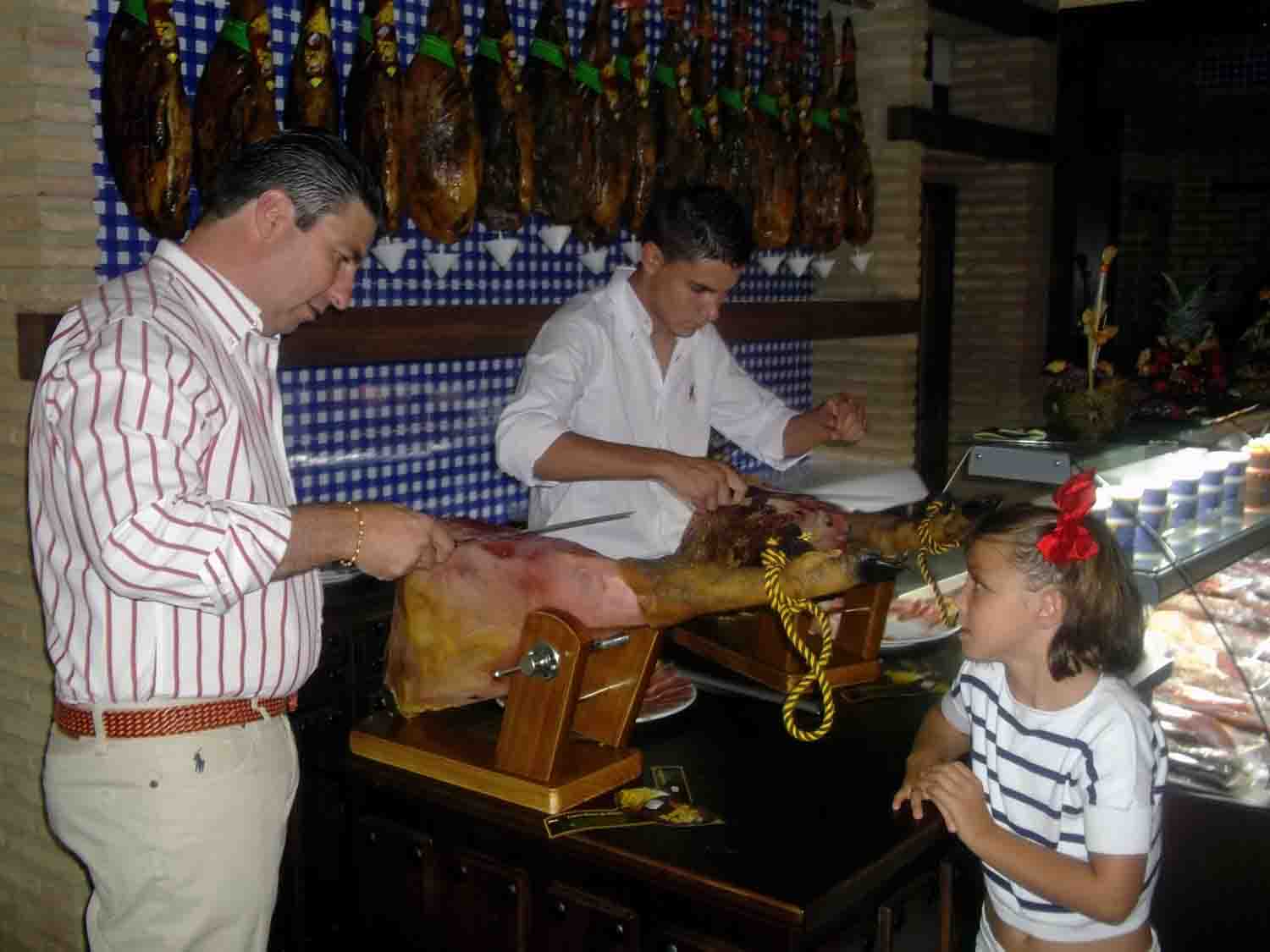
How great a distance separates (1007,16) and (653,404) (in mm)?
4178

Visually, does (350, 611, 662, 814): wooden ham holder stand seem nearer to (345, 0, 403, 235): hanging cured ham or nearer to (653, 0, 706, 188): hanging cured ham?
(345, 0, 403, 235): hanging cured ham

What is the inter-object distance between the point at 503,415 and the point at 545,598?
2.86 feet

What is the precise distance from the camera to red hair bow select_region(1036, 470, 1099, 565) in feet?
5.46

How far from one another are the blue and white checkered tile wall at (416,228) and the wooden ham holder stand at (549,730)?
146cm

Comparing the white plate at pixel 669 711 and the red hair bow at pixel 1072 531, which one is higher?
the red hair bow at pixel 1072 531

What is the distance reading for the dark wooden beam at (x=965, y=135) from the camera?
5.29 metres

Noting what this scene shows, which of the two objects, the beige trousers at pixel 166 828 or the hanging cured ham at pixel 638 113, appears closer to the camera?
the beige trousers at pixel 166 828

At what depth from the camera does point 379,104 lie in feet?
9.93

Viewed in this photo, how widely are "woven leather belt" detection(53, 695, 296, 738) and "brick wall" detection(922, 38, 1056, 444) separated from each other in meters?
6.25

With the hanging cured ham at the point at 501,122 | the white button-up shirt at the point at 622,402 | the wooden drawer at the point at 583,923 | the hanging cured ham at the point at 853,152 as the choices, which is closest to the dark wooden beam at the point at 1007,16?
the hanging cured ham at the point at 853,152

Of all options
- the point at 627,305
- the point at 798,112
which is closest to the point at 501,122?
the point at 627,305

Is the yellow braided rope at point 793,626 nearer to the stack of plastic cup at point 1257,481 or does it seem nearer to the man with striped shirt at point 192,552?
the man with striped shirt at point 192,552

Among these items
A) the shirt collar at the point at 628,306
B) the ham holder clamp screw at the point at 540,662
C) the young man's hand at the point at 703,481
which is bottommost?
the ham holder clamp screw at the point at 540,662

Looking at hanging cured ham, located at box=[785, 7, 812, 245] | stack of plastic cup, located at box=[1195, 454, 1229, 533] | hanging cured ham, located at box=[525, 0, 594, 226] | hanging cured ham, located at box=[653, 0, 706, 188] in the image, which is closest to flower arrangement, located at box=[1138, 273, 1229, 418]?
stack of plastic cup, located at box=[1195, 454, 1229, 533]
